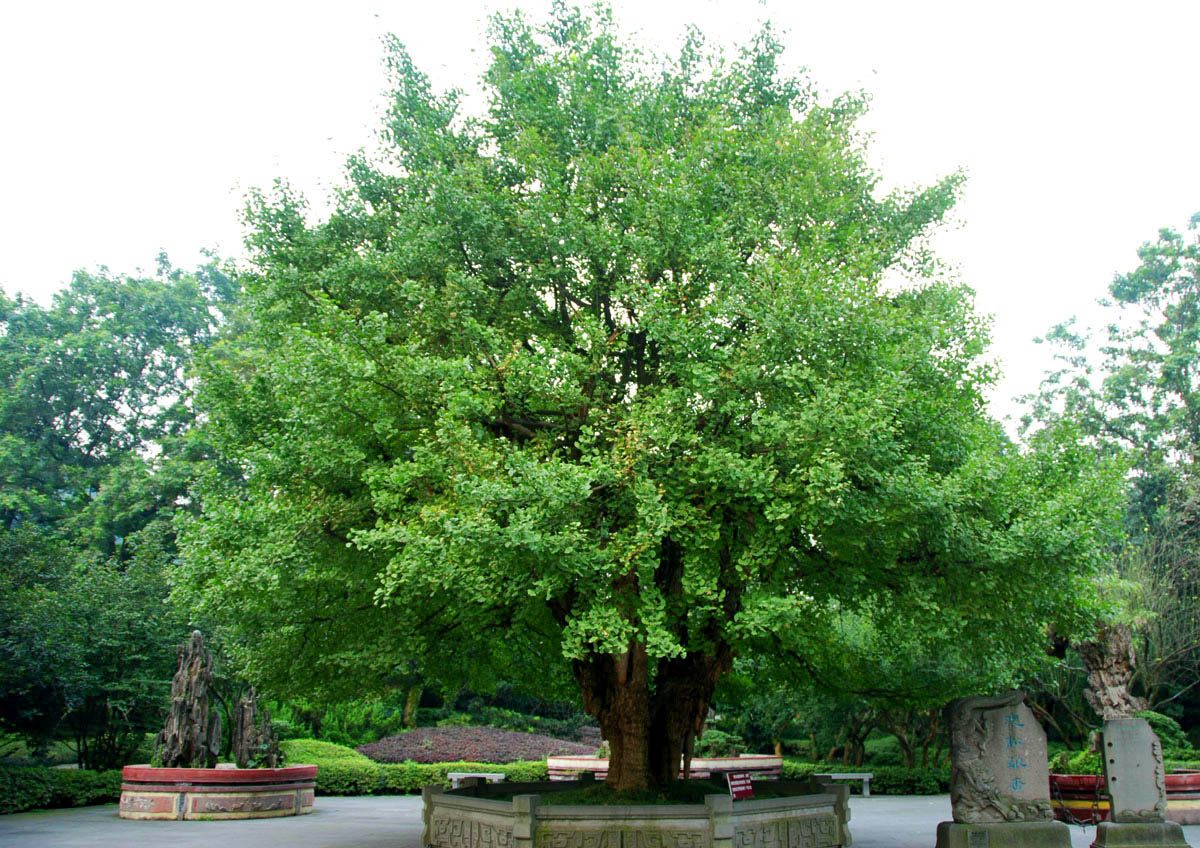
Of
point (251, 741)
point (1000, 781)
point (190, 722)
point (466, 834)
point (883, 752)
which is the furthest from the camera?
point (883, 752)

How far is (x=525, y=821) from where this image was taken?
1052 centimetres

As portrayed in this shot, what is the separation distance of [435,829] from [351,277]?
8.03 meters

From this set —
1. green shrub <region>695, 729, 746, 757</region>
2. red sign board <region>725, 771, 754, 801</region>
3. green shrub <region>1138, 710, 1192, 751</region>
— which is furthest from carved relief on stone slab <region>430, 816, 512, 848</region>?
green shrub <region>1138, 710, 1192, 751</region>

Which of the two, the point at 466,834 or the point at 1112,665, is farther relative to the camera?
the point at 1112,665

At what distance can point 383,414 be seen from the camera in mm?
11016

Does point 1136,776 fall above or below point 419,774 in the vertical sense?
above

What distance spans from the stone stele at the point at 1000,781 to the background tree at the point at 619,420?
38.3 inches

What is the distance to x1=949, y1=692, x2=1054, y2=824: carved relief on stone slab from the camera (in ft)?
37.0

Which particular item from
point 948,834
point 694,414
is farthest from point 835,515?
point 948,834

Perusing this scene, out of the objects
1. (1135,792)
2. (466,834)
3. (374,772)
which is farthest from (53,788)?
(1135,792)

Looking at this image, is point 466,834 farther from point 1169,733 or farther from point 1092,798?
point 1169,733

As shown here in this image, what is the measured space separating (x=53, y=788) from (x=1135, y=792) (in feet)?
65.3

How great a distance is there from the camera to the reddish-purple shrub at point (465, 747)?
2659cm

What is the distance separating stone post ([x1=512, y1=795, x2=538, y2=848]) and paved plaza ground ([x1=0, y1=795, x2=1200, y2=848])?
351cm
